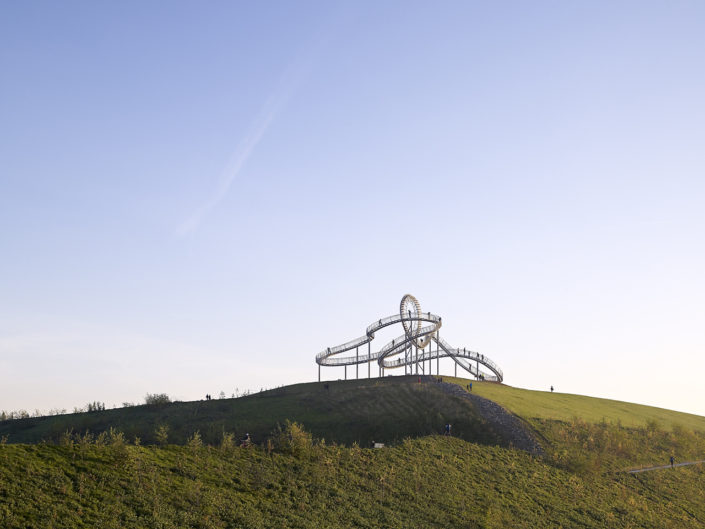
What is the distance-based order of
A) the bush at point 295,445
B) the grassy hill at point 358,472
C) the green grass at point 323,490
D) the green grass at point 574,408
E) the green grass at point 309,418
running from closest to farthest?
the green grass at point 323,490 < the grassy hill at point 358,472 < the bush at point 295,445 < the green grass at point 309,418 < the green grass at point 574,408

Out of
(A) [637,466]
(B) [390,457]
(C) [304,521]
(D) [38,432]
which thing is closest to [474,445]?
(B) [390,457]

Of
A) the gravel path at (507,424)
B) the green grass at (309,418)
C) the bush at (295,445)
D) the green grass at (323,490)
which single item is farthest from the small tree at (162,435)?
the gravel path at (507,424)

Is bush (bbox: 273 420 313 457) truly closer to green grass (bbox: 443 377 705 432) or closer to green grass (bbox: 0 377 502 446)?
green grass (bbox: 0 377 502 446)

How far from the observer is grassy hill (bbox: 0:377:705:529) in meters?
24.5

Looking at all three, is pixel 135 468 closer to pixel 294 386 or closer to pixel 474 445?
pixel 474 445

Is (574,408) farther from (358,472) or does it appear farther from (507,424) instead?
(358,472)

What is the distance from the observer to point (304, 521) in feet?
88.7

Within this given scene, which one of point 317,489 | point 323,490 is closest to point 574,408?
point 323,490

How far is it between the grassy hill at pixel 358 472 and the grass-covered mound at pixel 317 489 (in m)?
0.09

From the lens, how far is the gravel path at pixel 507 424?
49312 mm

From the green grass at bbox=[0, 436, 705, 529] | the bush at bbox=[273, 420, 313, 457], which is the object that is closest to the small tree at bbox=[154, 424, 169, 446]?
the green grass at bbox=[0, 436, 705, 529]

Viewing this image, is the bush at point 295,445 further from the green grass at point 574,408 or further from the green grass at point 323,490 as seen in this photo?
the green grass at point 574,408

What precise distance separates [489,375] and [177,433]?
4823 centimetres

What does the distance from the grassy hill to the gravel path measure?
1.22 meters
